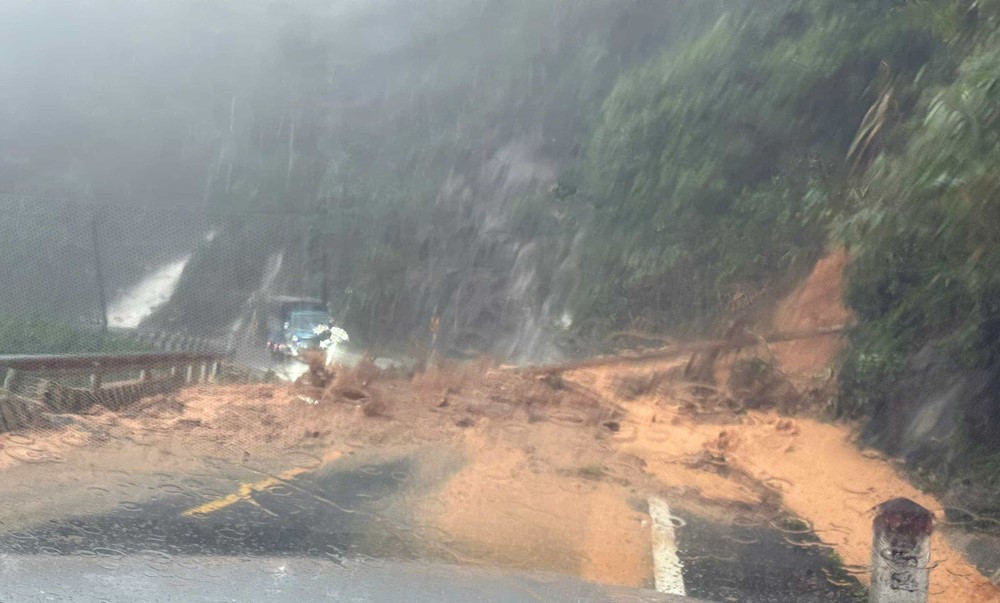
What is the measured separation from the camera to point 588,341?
16266 mm

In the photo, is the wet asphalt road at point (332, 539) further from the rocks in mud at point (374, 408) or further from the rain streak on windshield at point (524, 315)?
the rocks in mud at point (374, 408)

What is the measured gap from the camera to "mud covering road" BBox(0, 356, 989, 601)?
264 inches

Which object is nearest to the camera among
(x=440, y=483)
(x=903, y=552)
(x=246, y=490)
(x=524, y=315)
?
(x=903, y=552)

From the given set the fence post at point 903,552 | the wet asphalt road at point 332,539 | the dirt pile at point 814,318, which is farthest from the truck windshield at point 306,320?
the fence post at point 903,552

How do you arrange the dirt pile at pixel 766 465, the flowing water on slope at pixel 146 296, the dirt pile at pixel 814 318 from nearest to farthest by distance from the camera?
the dirt pile at pixel 766 465
the dirt pile at pixel 814 318
the flowing water on slope at pixel 146 296

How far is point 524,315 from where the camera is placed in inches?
729

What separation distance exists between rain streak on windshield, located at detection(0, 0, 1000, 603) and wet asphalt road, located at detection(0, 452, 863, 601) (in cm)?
4

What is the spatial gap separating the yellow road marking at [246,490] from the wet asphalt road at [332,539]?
0.05ft

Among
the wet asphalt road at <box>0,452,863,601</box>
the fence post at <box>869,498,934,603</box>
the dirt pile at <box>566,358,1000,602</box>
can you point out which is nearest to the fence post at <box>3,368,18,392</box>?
the wet asphalt road at <box>0,452,863,601</box>

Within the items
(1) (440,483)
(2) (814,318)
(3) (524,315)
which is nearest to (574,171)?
(3) (524,315)

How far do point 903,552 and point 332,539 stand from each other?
11.8 feet

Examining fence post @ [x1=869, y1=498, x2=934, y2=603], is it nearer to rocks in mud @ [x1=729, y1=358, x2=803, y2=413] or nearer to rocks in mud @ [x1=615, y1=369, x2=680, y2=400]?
rocks in mud @ [x1=729, y1=358, x2=803, y2=413]

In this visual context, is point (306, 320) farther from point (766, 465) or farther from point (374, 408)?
point (766, 465)

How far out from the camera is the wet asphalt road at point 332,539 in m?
6.31
